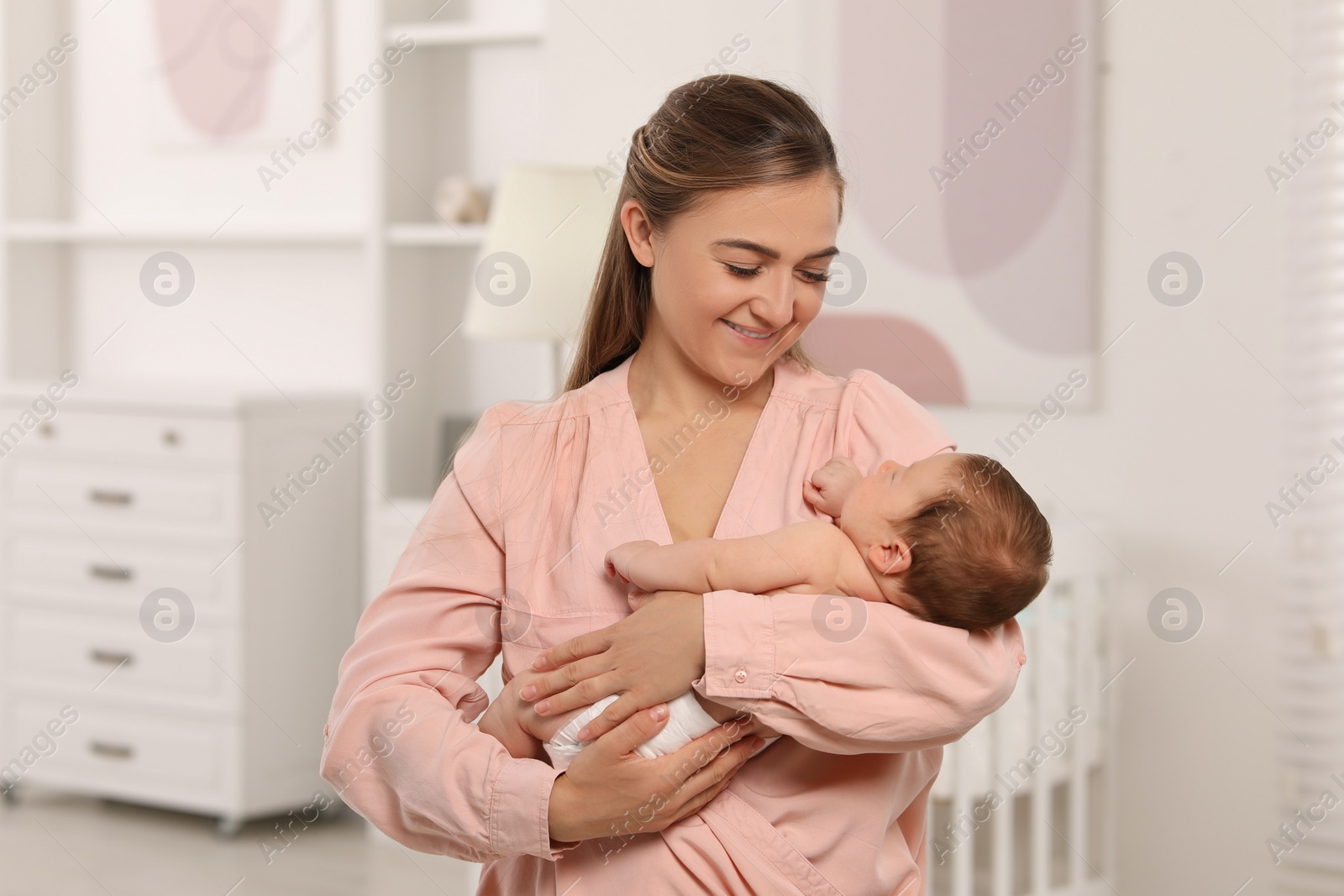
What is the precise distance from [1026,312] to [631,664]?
1995mm

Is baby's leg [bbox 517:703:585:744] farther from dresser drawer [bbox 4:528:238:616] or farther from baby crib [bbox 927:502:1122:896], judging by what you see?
dresser drawer [bbox 4:528:238:616]

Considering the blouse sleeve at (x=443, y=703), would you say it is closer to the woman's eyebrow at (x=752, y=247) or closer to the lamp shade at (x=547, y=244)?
the woman's eyebrow at (x=752, y=247)

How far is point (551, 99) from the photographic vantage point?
11.2 feet

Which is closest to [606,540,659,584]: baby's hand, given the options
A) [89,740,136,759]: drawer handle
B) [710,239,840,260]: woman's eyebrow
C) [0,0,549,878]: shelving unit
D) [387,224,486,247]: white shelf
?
[710,239,840,260]: woman's eyebrow

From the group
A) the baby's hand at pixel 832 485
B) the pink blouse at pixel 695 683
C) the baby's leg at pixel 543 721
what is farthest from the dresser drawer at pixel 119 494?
the baby's hand at pixel 832 485

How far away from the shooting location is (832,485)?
1252mm

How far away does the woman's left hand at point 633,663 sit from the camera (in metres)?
1.15

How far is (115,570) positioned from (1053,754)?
8.76ft

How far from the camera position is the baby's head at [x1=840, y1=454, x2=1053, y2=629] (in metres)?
1.20

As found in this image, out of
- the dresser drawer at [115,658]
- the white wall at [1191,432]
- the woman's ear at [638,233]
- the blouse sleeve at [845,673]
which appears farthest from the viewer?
the dresser drawer at [115,658]

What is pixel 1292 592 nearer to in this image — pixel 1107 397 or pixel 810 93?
pixel 1107 397

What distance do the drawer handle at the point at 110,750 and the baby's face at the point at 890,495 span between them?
3092mm

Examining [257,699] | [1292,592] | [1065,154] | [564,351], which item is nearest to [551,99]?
[564,351]

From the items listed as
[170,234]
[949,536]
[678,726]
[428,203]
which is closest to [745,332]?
[949,536]
